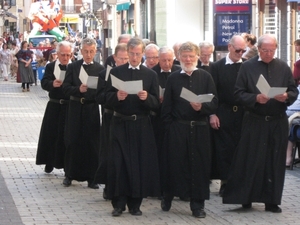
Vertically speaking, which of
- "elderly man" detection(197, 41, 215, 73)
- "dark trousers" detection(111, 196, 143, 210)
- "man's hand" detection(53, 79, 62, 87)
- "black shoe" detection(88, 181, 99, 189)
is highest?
"elderly man" detection(197, 41, 215, 73)

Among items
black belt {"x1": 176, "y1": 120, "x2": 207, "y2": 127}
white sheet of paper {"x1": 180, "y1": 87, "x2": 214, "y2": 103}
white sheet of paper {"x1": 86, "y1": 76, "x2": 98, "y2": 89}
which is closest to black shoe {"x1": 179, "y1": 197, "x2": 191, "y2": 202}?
black belt {"x1": 176, "y1": 120, "x2": 207, "y2": 127}

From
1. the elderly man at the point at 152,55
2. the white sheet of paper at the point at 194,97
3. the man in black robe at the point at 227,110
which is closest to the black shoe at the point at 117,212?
the white sheet of paper at the point at 194,97

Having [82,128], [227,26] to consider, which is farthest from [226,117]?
[227,26]

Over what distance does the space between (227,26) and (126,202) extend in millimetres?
10992

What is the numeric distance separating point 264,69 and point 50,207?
9.09 feet

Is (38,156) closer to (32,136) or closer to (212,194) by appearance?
(212,194)

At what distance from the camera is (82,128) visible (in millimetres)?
11648

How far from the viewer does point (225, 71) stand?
10.8 metres

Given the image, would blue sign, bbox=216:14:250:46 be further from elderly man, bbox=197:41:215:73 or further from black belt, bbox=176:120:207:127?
black belt, bbox=176:120:207:127

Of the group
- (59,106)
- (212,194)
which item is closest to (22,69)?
(59,106)

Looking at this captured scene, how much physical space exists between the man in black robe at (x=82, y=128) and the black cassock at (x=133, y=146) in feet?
6.18

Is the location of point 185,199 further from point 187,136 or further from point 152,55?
point 152,55

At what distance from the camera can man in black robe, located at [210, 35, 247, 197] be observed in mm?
10680

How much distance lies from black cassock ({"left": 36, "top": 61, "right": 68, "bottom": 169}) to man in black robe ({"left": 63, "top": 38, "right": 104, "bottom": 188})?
662mm
